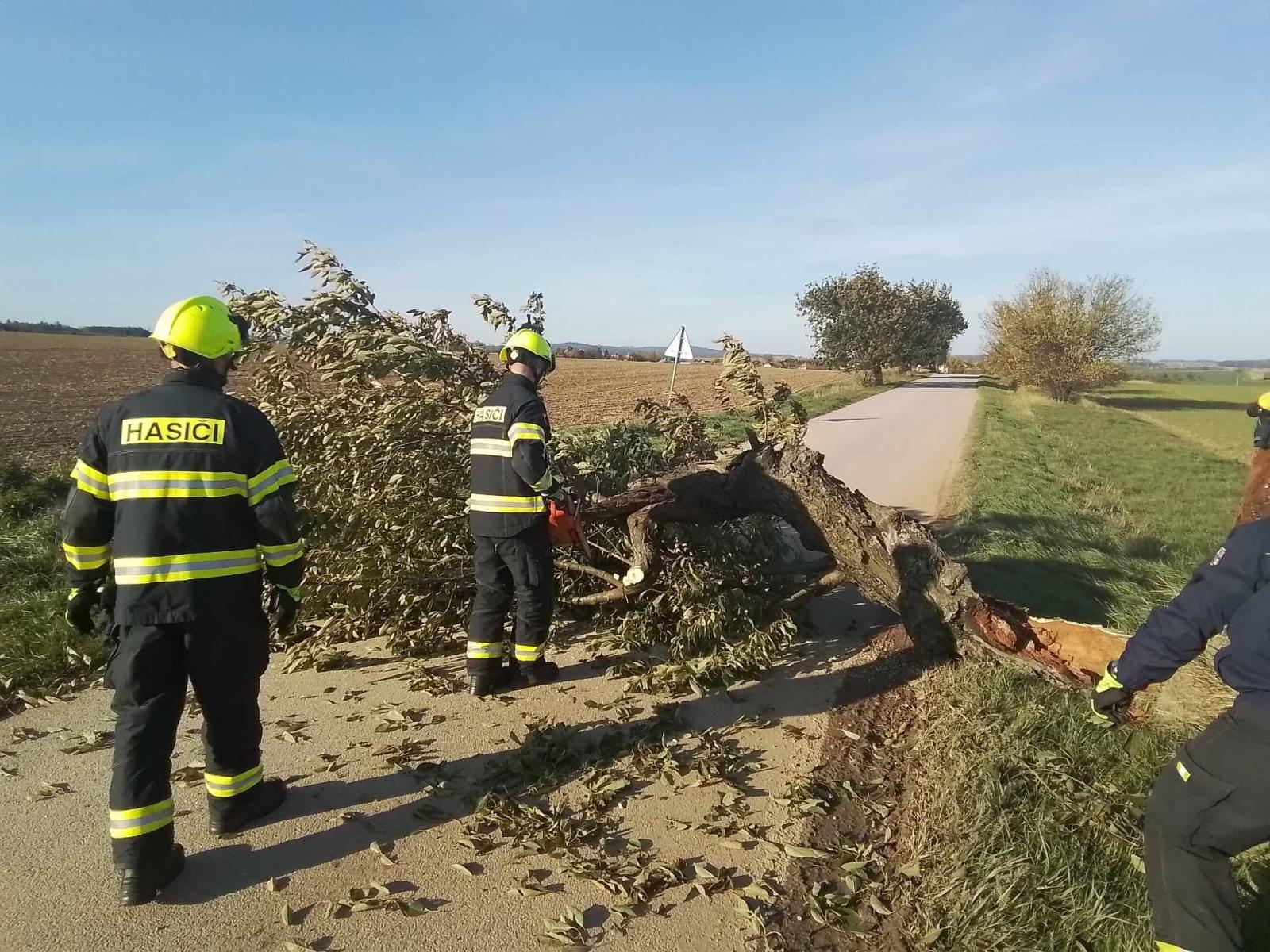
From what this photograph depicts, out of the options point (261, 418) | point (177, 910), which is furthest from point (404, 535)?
point (177, 910)

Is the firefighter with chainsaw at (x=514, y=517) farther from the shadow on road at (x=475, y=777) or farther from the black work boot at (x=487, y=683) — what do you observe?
the shadow on road at (x=475, y=777)

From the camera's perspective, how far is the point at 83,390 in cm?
2914

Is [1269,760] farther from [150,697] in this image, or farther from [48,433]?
[48,433]

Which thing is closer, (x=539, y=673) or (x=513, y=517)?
(x=513, y=517)

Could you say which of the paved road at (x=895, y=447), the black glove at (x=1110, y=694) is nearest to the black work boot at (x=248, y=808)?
the black glove at (x=1110, y=694)

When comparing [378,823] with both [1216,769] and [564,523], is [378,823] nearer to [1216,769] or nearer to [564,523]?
[564,523]

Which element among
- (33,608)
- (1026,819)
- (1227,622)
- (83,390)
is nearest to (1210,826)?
(1227,622)

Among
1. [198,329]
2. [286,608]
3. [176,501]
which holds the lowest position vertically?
[286,608]

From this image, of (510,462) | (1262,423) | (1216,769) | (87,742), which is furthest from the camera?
(510,462)

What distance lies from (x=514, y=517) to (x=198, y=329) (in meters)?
1.92

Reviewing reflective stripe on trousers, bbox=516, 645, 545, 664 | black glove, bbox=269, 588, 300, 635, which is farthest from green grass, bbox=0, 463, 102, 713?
reflective stripe on trousers, bbox=516, 645, 545, 664

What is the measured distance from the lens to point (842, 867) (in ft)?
9.99

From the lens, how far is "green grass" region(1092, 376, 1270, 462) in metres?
23.8

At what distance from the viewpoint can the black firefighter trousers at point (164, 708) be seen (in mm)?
2811
